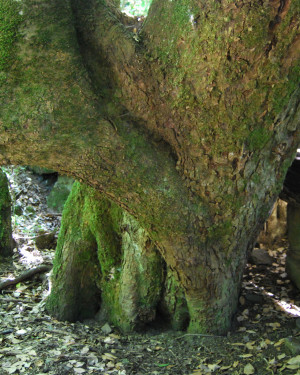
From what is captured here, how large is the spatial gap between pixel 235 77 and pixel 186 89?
0.32 metres

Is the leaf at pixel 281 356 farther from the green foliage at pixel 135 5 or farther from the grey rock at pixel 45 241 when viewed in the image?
the green foliage at pixel 135 5

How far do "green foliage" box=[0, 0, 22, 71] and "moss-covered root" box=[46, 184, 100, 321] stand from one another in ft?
6.42

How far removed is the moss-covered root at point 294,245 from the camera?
439 cm

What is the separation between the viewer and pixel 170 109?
269 centimetres

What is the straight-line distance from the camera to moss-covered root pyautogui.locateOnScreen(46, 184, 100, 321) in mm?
3998

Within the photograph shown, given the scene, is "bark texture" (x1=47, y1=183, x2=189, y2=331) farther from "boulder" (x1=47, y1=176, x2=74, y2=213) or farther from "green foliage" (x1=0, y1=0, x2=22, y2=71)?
"boulder" (x1=47, y1=176, x2=74, y2=213)

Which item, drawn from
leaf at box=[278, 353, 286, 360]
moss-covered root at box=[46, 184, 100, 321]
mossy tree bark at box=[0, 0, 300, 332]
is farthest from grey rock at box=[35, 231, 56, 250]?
leaf at box=[278, 353, 286, 360]

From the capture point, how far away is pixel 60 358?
3.10m

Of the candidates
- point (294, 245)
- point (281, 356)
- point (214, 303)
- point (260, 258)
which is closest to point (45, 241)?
point (260, 258)

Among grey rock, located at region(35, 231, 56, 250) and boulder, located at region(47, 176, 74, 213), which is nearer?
grey rock, located at region(35, 231, 56, 250)

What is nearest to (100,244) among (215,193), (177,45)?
(215,193)

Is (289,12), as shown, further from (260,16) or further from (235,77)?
(235,77)

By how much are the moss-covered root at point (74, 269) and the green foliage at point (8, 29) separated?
196 centimetres

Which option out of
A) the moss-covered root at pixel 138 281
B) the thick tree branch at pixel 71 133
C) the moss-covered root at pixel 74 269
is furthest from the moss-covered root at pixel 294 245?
the moss-covered root at pixel 74 269
